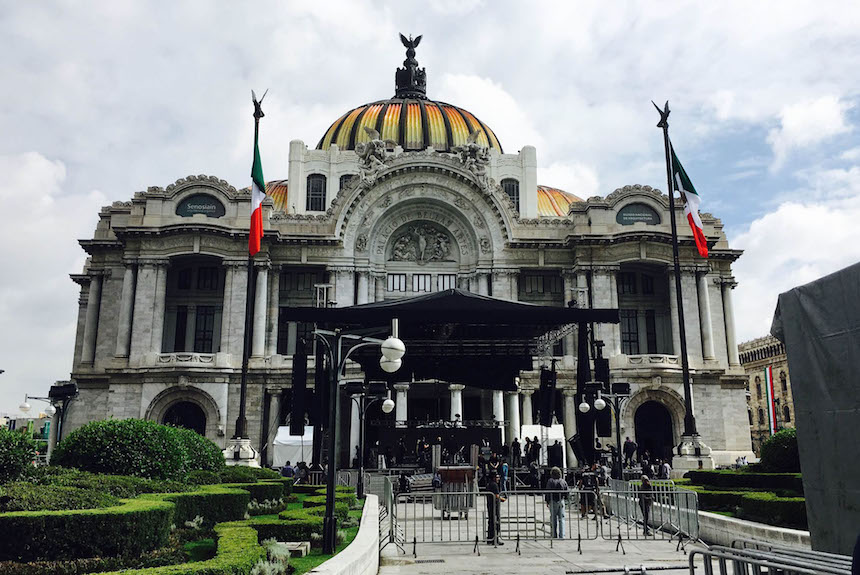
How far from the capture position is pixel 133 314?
47031 millimetres

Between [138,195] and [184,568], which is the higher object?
[138,195]

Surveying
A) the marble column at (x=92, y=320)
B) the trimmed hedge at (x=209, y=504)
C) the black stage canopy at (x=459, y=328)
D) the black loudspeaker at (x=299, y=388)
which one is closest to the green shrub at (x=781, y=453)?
the black stage canopy at (x=459, y=328)

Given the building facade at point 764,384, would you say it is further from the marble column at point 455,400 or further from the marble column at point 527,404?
the marble column at point 455,400

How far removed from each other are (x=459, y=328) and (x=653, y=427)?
26781mm

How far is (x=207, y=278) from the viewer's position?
50.8 m

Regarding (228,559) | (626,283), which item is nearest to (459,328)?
(228,559)

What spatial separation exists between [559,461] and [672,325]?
64.6 feet

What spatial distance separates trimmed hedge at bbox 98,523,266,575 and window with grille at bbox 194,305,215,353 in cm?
3843

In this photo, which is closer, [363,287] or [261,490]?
[261,490]

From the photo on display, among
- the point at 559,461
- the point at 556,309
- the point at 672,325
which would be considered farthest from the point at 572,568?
the point at 672,325

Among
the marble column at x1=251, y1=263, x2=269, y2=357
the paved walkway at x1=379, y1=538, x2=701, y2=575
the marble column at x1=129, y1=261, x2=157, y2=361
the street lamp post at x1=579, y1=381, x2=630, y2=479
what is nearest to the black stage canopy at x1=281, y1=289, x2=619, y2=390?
the street lamp post at x1=579, y1=381, x2=630, y2=479

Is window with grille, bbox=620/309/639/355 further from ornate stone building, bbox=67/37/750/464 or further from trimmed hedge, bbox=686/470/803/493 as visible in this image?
trimmed hedge, bbox=686/470/803/493

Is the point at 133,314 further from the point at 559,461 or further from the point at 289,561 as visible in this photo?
the point at 289,561

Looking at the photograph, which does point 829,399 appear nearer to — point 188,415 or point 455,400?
point 455,400
